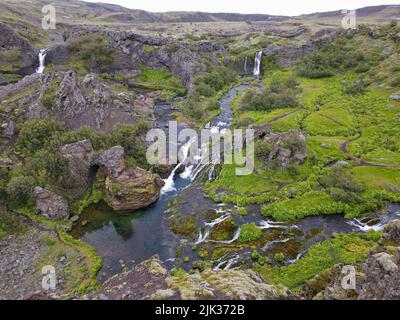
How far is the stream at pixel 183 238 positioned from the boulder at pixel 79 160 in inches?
198

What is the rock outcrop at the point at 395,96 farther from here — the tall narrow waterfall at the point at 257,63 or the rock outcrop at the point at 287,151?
the tall narrow waterfall at the point at 257,63

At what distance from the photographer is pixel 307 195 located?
46.4m

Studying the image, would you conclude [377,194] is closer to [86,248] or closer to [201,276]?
[201,276]

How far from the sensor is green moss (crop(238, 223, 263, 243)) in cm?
3881

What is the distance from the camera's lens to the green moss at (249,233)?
38.8 meters

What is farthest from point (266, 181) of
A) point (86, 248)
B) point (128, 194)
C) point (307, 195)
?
point (86, 248)

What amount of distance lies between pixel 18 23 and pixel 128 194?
146784 millimetres

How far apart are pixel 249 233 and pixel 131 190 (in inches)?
683

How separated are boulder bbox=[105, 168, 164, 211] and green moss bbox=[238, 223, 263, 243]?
14.2 m

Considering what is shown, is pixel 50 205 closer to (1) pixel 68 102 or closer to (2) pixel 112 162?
(2) pixel 112 162

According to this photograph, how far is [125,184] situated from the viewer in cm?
4653

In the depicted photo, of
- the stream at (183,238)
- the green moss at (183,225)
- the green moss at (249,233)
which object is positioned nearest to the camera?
the stream at (183,238)

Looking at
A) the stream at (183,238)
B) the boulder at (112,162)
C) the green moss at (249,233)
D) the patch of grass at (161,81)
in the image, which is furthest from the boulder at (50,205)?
the patch of grass at (161,81)

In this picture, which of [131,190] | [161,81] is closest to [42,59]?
[161,81]
